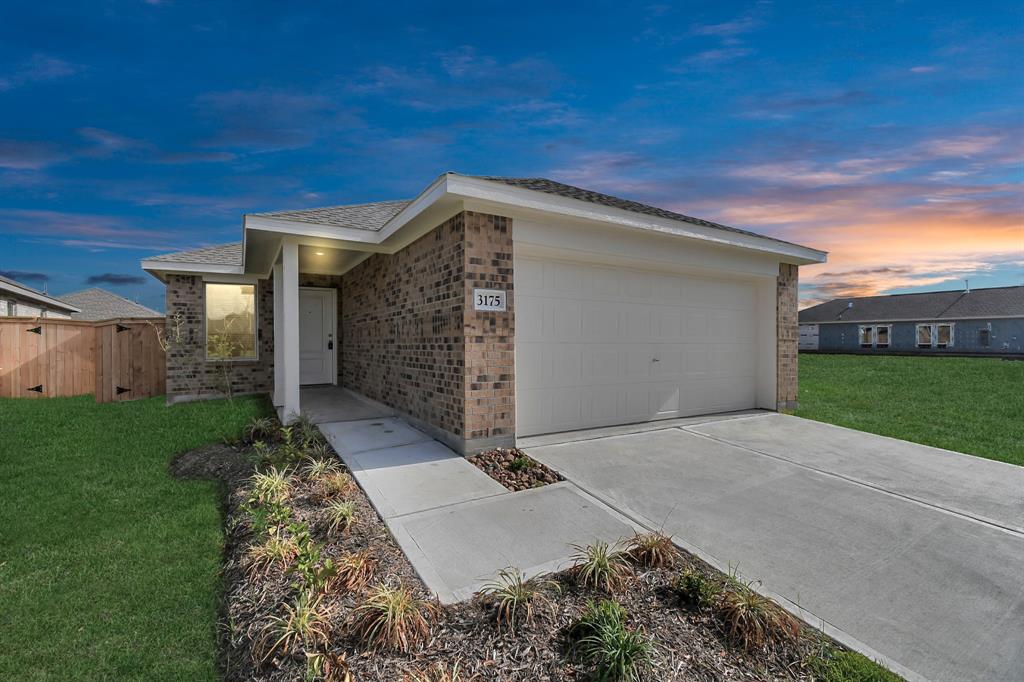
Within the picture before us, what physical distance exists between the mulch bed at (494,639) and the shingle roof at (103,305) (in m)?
31.4

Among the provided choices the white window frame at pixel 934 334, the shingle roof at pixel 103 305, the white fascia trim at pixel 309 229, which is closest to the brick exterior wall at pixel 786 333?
the white fascia trim at pixel 309 229

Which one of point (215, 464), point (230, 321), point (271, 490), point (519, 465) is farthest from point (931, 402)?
point (230, 321)

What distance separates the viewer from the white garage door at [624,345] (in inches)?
238

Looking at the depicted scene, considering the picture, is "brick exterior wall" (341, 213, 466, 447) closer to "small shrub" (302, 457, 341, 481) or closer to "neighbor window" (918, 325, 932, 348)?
"small shrub" (302, 457, 341, 481)

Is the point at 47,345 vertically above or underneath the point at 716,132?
underneath

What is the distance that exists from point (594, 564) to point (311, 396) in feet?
26.3

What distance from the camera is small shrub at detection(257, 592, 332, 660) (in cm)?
228

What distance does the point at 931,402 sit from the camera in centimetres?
1025

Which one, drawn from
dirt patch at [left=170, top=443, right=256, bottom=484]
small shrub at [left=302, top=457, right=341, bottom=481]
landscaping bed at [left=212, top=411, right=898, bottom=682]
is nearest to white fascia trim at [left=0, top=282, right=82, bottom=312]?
dirt patch at [left=170, top=443, right=256, bottom=484]

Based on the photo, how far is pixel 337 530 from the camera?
11.4 feet

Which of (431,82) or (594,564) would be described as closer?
(594,564)

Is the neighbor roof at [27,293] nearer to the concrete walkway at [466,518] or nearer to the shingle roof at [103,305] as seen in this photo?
the shingle roof at [103,305]

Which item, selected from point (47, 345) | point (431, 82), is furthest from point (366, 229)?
point (47, 345)

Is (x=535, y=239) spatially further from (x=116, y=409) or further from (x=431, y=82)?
(x=116, y=409)
